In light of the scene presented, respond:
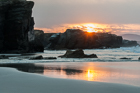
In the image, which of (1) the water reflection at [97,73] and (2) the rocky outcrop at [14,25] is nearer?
(1) the water reflection at [97,73]

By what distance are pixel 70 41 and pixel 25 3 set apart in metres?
64.1

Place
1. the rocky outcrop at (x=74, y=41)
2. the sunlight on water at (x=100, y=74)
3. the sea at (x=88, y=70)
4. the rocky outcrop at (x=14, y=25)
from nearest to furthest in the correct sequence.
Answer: the sunlight on water at (x=100, y=74) → the sea at (x=88, y=70) → the rocky outcrop at (x=14, y=25) → the rocky outcrop at (x=74, y=41)

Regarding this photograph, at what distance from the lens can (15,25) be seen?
55.2m

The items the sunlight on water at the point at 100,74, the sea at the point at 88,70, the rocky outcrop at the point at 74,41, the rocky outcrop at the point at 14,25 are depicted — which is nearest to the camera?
the sunlight on water at the point at 100,74

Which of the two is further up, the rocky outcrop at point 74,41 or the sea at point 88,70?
the sea at point 88,70

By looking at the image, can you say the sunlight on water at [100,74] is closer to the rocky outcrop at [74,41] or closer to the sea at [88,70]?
the sea at [88,70]

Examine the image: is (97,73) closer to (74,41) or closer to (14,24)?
(14,24)

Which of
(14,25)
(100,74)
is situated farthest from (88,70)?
(14,25)

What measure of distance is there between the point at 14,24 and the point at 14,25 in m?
0.31

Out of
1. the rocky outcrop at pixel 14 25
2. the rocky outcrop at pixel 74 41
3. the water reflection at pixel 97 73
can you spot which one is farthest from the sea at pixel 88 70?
the rocky outcrop at pixel 74 41

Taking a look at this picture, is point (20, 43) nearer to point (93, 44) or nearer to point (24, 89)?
point (24, 89)

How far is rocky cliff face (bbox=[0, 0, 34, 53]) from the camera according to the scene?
53.5 m

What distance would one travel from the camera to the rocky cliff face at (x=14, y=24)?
53.5 metres

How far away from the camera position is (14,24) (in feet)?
181
